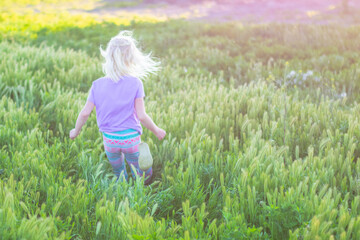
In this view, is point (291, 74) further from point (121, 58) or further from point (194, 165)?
point (121, 58)

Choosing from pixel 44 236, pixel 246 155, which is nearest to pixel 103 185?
pixel 44 236

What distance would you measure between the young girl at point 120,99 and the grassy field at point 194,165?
11.5 inches

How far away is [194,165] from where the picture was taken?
281cm

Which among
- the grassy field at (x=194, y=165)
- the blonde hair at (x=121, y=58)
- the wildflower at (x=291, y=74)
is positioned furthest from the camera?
the wildflower at (x=291, y=74)

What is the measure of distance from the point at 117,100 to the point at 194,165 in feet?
2.70

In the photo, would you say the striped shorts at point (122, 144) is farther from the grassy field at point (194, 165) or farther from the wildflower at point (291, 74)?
the wildflower at point (291, 74)

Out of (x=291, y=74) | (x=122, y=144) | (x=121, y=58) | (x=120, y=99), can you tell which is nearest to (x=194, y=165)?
(x=122, y=144)

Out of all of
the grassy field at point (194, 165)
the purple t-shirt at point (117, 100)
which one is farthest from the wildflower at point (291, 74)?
the purple t-shirt at point (117, 100)

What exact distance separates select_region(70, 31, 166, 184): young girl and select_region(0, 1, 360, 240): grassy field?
0.29 meters

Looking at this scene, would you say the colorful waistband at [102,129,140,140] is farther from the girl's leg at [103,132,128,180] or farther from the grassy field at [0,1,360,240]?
the grassy field at [0,1,360,240]

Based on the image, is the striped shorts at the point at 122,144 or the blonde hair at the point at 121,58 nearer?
the blonde hair at the point at 121,58

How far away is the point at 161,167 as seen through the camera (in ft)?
10.6

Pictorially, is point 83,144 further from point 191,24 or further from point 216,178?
point 191,24

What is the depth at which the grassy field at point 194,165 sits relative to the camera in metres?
2.06
